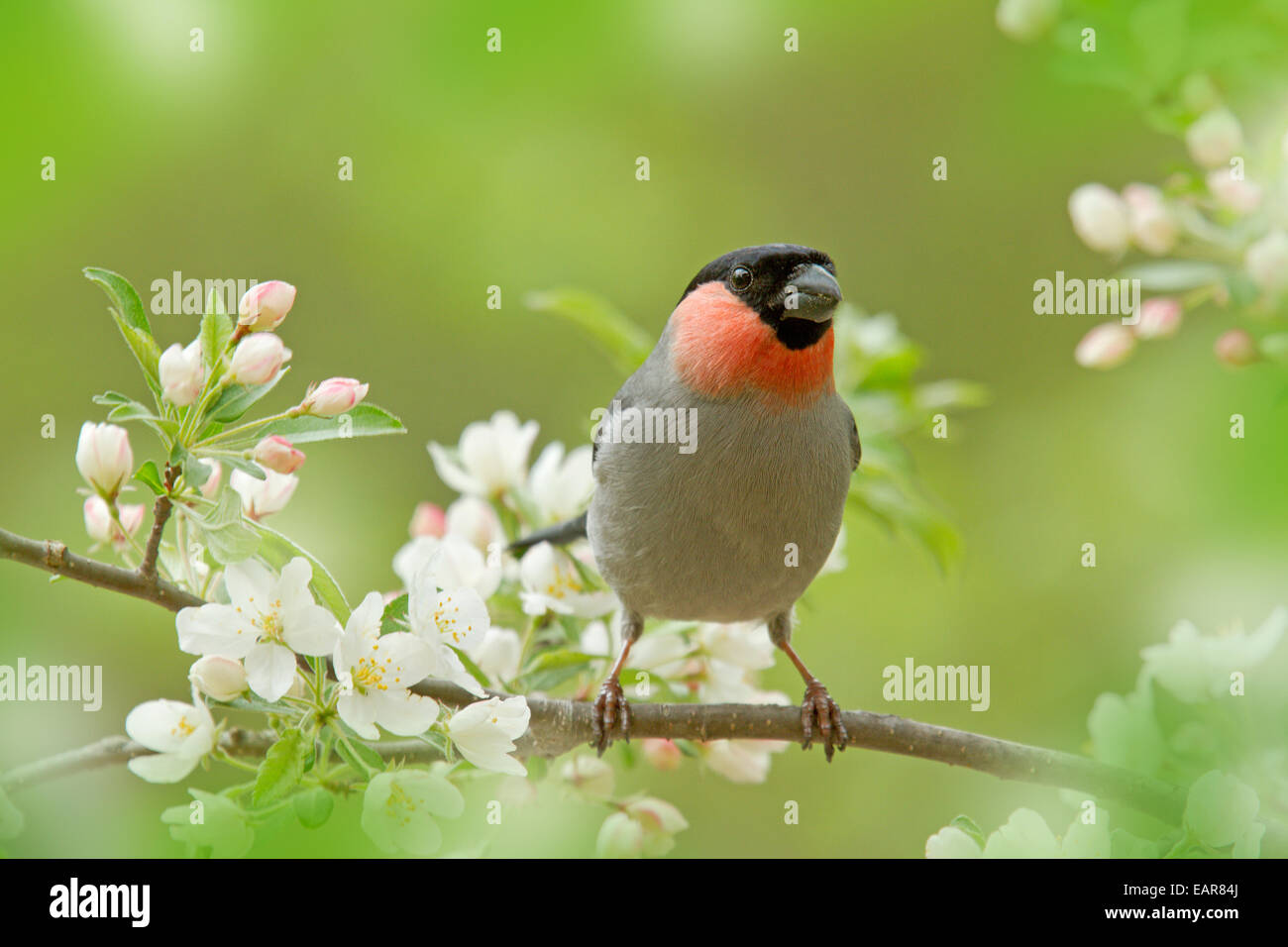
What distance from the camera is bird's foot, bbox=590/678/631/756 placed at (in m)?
2.34

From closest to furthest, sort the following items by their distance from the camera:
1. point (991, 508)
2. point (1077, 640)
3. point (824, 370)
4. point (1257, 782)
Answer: point (1257, 782)
point (824, 370)
point (1077, 640)
point (991, 508)

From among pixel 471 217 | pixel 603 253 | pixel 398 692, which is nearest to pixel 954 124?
pixel 603 253

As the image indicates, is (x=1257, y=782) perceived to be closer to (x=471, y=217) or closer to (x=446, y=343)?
(x=446, y=343)

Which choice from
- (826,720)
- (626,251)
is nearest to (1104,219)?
(826,720)

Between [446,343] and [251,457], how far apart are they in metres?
3.83

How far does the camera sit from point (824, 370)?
2.78 meters

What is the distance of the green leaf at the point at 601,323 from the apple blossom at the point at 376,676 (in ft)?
3.45

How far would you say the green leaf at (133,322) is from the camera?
1705mm

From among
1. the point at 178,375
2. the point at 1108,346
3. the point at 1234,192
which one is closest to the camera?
the point at 178,375

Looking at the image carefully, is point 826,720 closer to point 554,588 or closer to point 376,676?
point 554,588

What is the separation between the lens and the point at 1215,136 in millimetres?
2105

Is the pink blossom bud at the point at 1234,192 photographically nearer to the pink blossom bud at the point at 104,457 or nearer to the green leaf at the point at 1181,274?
the green leaf at the point at 1181,274

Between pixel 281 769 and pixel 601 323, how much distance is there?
130 cm

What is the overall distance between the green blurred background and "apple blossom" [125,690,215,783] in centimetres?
224
